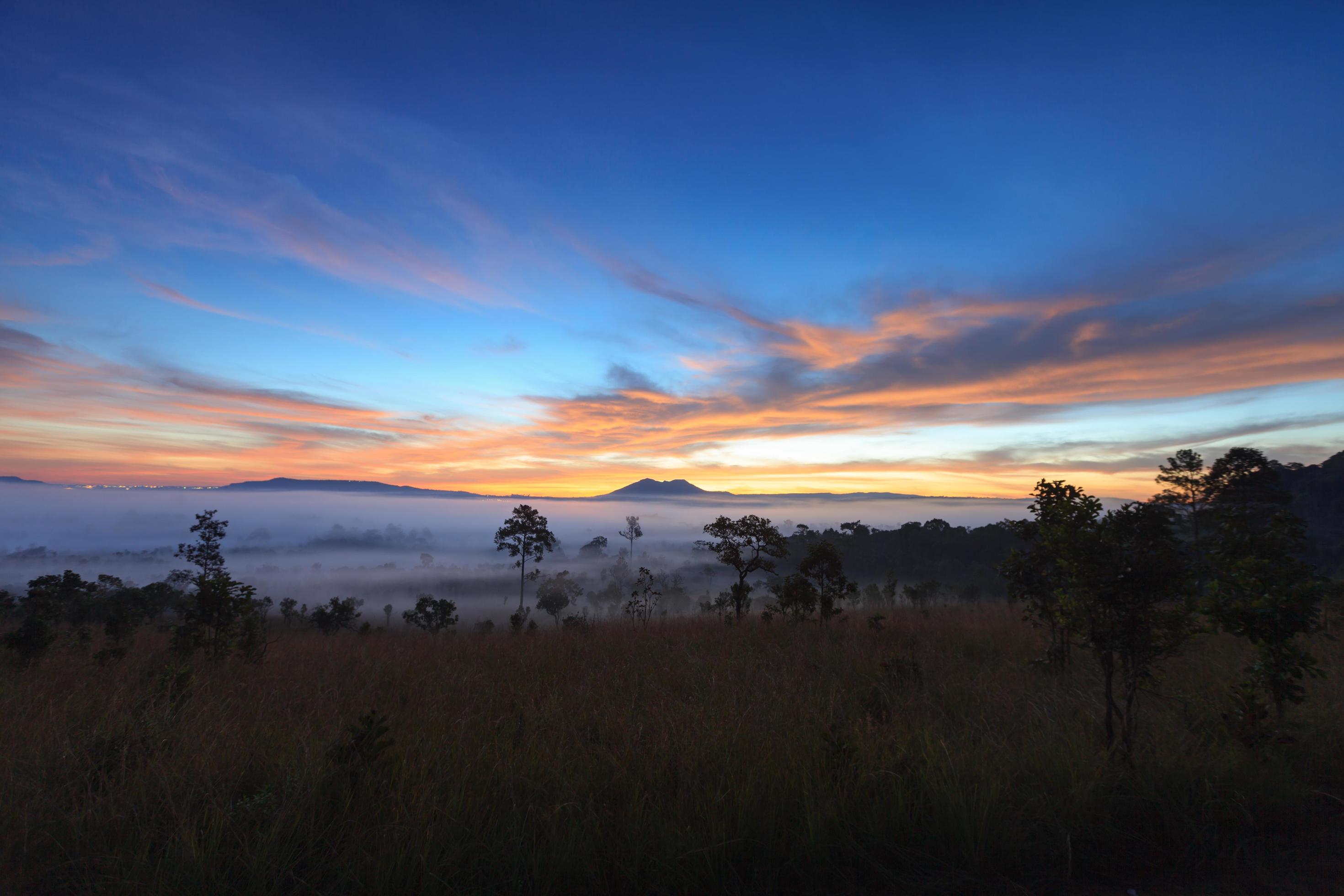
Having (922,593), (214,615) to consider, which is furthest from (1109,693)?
(922,593)

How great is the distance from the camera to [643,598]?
63.9ft

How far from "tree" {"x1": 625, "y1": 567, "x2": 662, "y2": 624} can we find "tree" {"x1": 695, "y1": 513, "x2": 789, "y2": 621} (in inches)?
136

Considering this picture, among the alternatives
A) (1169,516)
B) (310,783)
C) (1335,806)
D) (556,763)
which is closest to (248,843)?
(310,783)

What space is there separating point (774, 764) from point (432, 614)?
2606 centimetres

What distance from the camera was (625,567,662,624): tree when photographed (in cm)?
1884

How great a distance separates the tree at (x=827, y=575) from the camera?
15.5m

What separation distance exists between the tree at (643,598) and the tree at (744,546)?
136 inches

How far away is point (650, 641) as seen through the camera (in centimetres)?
1213

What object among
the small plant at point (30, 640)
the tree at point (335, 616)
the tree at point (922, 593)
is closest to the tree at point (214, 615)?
the small plant at point (30, 640)

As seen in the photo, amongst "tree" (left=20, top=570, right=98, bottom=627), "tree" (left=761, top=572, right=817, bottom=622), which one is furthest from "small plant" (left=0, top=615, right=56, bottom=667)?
"tree" (left=761, top=572, right=817, bottom=622)

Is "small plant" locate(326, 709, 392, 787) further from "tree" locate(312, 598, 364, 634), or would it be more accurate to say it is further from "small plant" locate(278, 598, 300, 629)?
"small plant" locate(278, 598, 300, 629)

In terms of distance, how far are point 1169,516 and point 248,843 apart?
8.50m

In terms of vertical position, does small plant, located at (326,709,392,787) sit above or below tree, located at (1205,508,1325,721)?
below

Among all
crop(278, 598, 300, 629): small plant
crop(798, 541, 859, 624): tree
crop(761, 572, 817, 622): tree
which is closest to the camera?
crop(761, 572, 817, 622): tree
